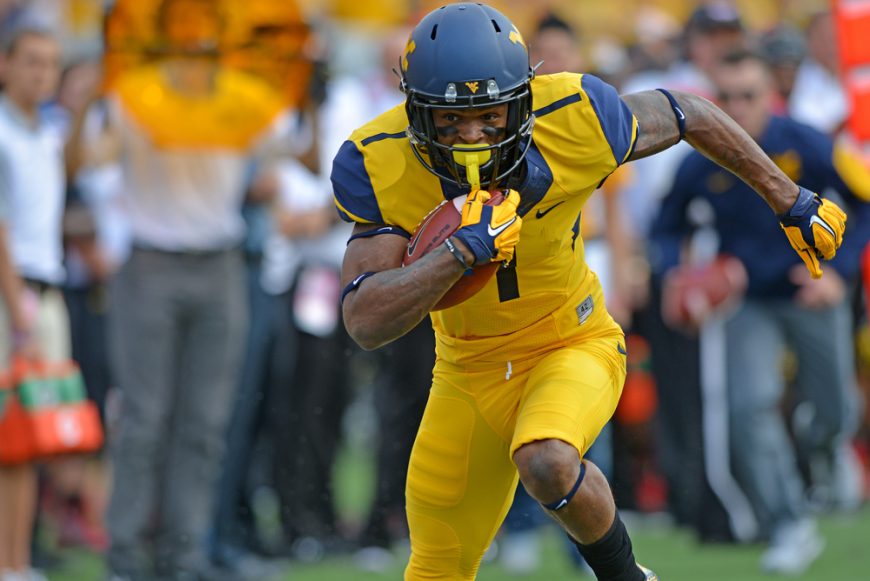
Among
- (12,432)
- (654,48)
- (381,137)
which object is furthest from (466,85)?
(654,48)

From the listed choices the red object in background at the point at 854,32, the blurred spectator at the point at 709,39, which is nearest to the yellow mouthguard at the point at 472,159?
the red object in background at the point at 854,32

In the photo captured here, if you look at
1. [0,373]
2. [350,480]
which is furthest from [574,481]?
[350,480]

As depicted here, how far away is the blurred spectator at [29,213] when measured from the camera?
24.0ft

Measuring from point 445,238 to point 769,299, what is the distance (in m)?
4.29

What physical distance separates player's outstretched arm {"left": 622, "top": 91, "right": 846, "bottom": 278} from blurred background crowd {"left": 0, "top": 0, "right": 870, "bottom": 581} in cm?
292

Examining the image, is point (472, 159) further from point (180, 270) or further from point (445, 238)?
point (180, 270)

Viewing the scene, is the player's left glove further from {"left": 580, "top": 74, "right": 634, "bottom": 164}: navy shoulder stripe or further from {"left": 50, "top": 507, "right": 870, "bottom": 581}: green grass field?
{"left": 50, "top": 507, "right": 870, "bottom": 581}: green grass field

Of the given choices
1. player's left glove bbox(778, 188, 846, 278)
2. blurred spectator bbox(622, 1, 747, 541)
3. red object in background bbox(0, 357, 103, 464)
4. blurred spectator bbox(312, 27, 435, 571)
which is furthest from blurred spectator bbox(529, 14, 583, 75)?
player's left glove bbox(778, 188, 846, 278)

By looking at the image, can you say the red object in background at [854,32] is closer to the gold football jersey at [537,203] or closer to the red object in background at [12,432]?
the gold football jersey at [537,203]

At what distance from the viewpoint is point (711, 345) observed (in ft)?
30.7

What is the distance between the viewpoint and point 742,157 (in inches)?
206

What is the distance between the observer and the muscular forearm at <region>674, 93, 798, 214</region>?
17.1 feet

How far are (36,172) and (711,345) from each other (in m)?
3.88

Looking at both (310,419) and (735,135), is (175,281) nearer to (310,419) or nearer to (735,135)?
(310,419)
